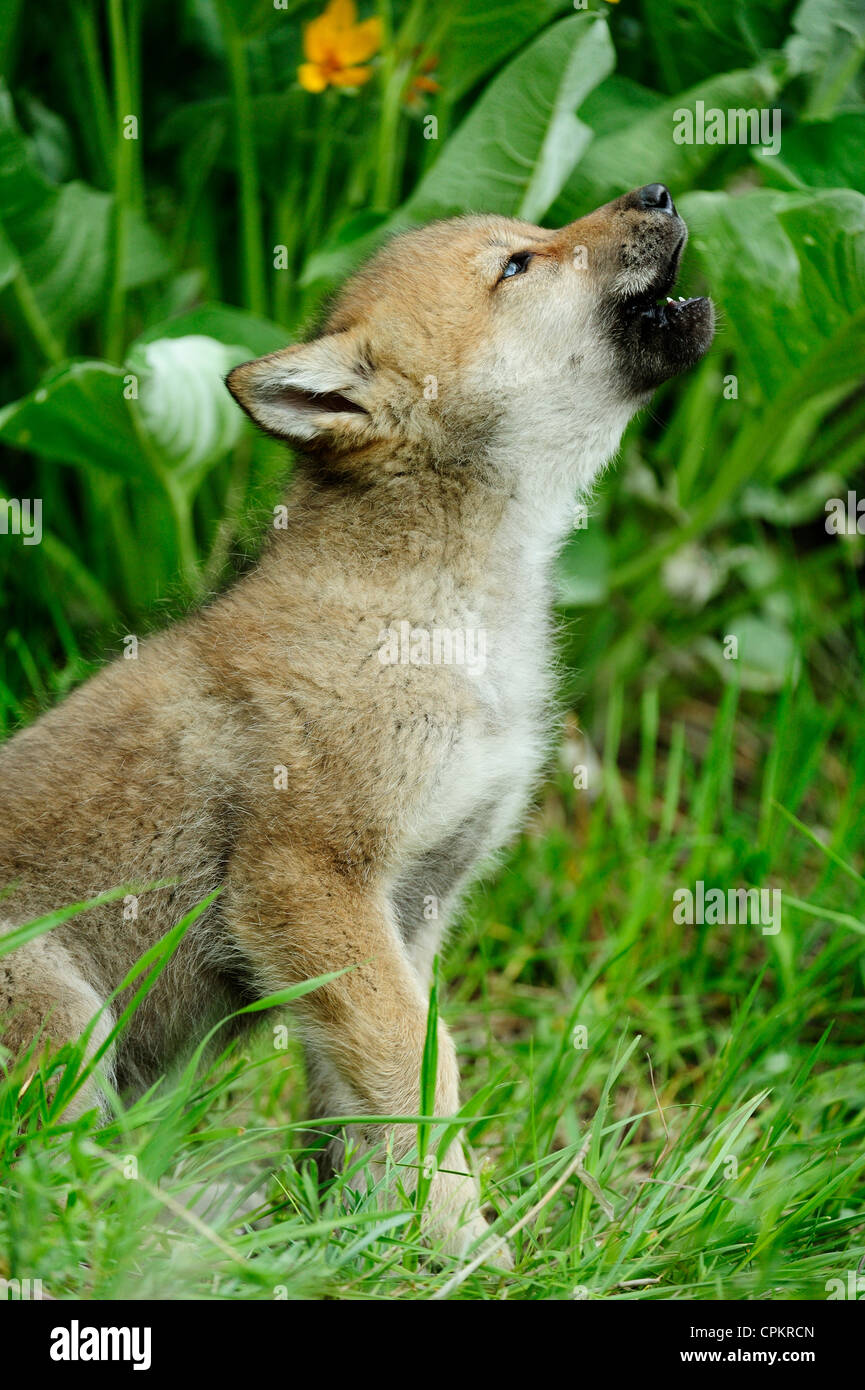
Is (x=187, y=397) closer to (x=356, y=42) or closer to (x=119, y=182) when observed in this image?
(x=119, y=182)

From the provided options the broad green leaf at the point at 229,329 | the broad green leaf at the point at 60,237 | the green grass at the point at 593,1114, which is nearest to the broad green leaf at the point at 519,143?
the broad green leaf at the point at 229,329

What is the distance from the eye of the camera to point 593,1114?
143 inches

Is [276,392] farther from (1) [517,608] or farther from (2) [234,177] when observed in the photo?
(2) [234,177]

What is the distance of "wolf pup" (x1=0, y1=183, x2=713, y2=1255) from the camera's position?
293 centimetres

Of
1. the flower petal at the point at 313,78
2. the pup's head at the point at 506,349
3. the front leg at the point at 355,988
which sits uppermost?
the flower petal at the point at 313,78

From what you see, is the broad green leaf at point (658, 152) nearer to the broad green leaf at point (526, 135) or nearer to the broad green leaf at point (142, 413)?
the broad green leaf at point (526, 135)

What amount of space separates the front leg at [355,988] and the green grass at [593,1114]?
0.08 metres

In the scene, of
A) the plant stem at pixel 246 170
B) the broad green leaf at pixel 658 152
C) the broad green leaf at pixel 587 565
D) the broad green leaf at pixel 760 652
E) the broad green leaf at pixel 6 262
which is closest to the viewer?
the broad green leaf at pixel 658 152

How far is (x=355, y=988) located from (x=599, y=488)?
7.73ft

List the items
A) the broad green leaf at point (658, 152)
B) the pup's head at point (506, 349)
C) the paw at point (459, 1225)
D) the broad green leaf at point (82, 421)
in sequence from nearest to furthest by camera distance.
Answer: the paw at point (459, 1225) → the pup's head at point (506, 349) → the broad green leaf at point (82, 421) → the broad green leaf at point (658, 152)

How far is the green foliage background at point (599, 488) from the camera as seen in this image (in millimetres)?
3345

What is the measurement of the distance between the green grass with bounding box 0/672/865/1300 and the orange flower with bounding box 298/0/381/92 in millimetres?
2375

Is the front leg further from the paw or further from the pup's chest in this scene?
the pup's chest

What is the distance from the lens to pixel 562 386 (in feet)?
11.0
